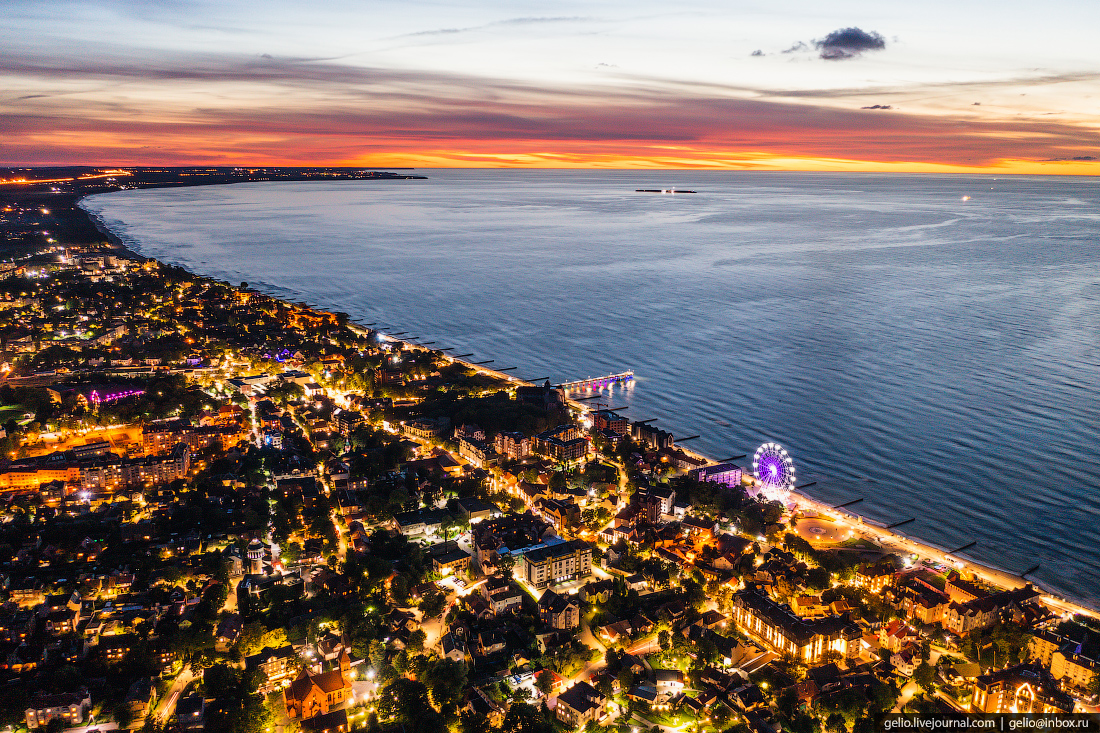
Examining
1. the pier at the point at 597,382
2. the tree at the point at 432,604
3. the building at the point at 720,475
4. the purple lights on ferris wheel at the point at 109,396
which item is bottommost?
the tree at the point at 432,604

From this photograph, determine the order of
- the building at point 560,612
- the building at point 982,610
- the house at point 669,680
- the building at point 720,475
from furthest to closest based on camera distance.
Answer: the building at point 720,475, the building at point 560,612, the building at point 982,610, the house at point 669,680

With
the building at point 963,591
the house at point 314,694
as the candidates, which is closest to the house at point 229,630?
the house at point 314,694

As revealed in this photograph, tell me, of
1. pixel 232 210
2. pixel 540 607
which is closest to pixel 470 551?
pixel 540 607

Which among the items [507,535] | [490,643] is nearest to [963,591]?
[490,643]

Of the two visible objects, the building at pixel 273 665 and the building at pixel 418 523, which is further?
the building at pixel 418 523

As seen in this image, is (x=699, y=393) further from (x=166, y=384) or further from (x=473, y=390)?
(x=166, y=384)

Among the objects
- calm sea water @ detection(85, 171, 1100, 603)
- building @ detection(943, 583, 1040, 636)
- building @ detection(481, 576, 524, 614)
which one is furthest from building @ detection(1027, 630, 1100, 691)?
building @ detection(481, 576, 524, 614)

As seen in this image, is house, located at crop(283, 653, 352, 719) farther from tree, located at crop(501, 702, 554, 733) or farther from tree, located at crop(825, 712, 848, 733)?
tree, located at crop(825, 712, 848, 733)

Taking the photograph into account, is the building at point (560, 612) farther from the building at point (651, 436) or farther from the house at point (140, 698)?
the building at point (651, 436)

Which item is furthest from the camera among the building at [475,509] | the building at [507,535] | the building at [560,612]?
the building at [475,509]
